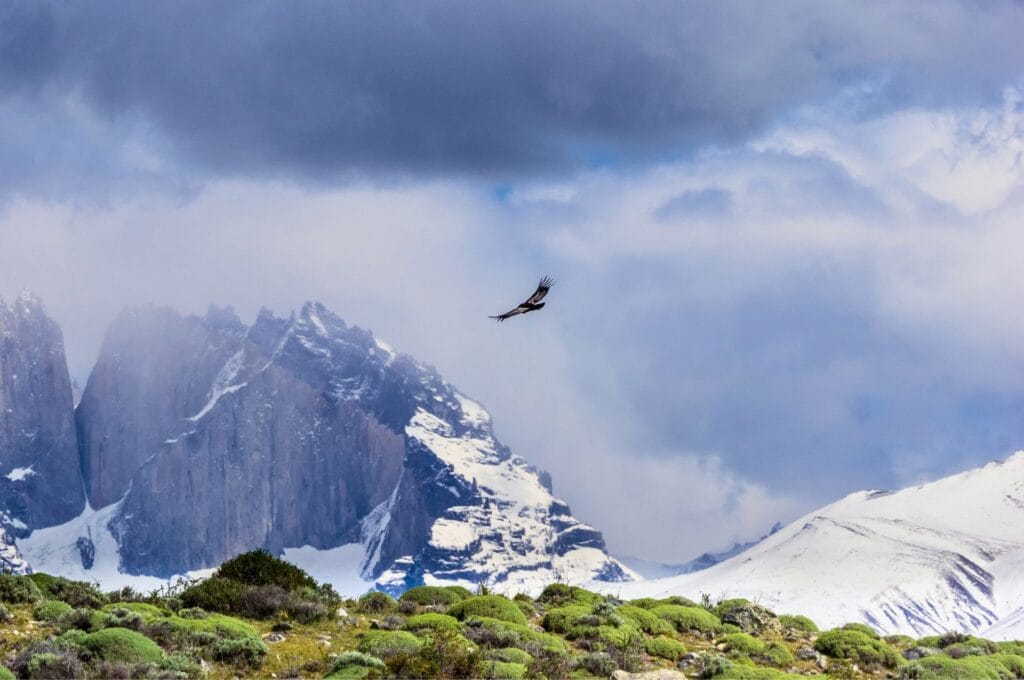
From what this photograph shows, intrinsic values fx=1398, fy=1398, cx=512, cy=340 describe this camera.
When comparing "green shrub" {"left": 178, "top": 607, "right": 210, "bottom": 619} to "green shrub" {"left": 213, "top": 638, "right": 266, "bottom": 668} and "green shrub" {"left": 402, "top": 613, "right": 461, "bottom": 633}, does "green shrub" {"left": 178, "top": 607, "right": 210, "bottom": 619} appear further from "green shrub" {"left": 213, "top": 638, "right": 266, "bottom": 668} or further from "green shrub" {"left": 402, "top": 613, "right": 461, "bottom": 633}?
"green shrub" {"left": 402, "top": 613, "right": 461, "bottom": 633}

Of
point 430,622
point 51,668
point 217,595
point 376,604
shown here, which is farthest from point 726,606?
point 51,668

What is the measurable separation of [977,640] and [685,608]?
492 inches

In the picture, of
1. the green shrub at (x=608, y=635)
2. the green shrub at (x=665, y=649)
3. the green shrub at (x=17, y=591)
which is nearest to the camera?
the green shrub at (x=17, y=591)

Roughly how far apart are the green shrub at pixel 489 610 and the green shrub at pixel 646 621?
143 inches

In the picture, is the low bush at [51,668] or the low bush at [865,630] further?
the low bush at [865,630]

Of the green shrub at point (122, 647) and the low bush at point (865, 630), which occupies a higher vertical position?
the low bush at point (865, 630)

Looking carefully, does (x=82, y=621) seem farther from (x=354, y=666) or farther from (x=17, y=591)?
(x=354, y=666)

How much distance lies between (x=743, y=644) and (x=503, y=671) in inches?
457

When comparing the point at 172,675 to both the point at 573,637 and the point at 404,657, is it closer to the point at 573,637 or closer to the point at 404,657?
the point at 404,657

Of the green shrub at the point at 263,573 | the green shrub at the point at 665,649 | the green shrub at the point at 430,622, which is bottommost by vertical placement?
the green shrub at the point at 665,649

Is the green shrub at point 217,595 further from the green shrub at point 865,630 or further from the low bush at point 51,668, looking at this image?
the green shrub at point 865,630

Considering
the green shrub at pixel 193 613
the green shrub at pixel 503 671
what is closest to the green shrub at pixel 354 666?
the green shrub at pixel 503 671

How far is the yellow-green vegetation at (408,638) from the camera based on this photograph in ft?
118

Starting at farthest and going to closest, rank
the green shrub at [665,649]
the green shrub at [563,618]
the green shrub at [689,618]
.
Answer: the green shrub at [689,618] → the green shrub at [563,618] → the green shrub at [665,649]
